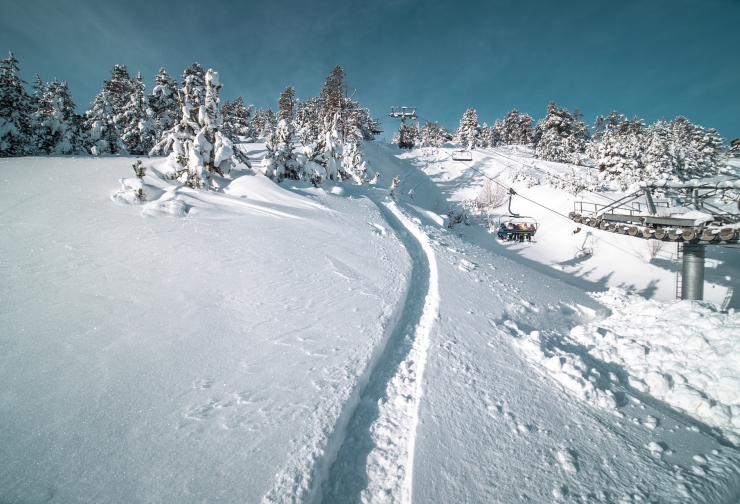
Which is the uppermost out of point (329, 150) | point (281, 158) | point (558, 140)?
point (558, 140)

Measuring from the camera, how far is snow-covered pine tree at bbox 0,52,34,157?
1998cm

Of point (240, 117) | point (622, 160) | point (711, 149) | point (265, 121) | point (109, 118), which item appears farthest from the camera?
point (265, 121)

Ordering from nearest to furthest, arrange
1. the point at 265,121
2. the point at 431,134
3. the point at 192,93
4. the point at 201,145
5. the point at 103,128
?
the point at 201,145 → the point at 192,93 → the point at 103,128 → the point at 265,121 → the point at 431,134

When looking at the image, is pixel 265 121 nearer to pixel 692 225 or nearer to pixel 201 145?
pixel 201 145

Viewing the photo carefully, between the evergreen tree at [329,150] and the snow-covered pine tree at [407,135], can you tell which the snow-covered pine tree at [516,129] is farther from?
the evergreen tree at [329,150]

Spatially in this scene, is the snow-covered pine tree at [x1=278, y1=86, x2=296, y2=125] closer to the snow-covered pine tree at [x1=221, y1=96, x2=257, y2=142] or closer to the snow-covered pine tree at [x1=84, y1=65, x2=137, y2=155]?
the snow-covered pine tree at [x1=221, y1=96, x2=257, y2=142]

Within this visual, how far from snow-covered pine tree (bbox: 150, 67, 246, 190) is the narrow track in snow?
948 centimetres

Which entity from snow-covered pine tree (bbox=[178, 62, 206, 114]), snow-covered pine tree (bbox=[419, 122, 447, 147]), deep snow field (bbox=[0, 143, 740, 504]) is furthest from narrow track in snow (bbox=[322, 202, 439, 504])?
snow-covered pine tree (bbox=[419, 122, 447, 147])

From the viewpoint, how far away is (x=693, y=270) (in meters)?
9.48

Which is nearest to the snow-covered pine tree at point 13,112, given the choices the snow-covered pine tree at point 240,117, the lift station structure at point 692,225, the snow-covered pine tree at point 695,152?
the snow-covered pine tree at point 240,117

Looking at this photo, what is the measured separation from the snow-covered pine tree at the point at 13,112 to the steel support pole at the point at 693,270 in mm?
40267

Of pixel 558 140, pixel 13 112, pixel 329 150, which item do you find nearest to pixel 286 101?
pixel 13 112

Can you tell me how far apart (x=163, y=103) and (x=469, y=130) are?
4854cm

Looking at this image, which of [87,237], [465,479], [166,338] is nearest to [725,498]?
[465,479]
